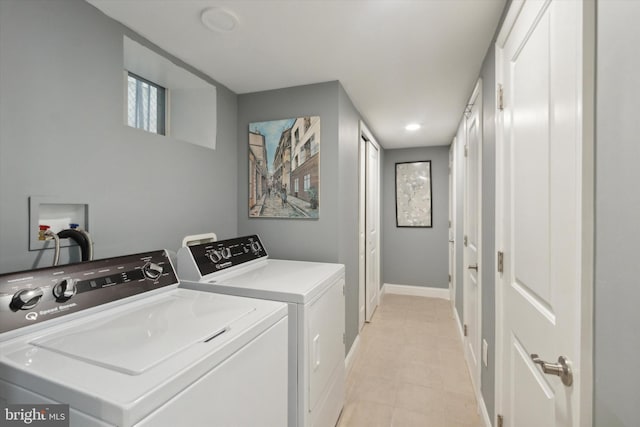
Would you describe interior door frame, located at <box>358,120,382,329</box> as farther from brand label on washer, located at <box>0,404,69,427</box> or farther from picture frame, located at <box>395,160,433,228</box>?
brand label on washer, located at <box>0,404,69,427</box>

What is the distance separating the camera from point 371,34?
156 centimetres

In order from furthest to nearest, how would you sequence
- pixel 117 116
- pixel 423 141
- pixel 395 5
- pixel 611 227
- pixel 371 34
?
pixel 423 141
pixel 371 34
pixel 117 116
pixel 395 5
pixel 611 227

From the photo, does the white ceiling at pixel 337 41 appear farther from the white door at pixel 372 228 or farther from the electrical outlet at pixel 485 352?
the electrical outlet at pixel 485 352

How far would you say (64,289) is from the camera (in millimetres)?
965

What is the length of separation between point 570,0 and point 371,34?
995 mm

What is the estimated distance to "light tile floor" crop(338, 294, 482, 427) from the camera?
6.12 feet

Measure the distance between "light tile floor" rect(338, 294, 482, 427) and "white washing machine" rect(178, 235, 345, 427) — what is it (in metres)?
0.26

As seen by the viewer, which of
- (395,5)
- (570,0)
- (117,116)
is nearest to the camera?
(570,0)

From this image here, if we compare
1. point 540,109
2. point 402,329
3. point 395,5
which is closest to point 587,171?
point 540,109

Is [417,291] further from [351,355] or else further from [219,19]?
[219,19]

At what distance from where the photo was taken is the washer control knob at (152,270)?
1.25 metres

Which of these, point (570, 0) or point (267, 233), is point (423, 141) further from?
point (570, 0)

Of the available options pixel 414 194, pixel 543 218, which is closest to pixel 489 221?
pixel 543 218

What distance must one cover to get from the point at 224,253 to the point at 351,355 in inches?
61.6
